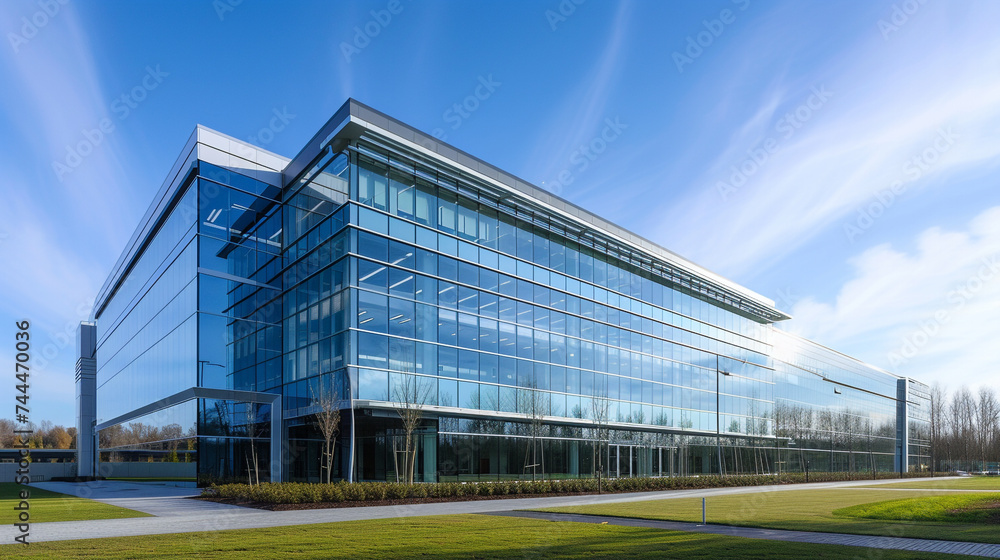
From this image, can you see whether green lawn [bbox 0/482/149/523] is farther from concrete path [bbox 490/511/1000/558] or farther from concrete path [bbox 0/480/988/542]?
concrete path [bbox 490/511/1000/558]

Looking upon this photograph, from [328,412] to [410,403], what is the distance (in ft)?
14.9

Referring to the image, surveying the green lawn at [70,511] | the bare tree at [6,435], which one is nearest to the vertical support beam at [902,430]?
the green lawn at [70,511]

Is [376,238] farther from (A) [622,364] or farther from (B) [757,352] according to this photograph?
(B) [757,352]

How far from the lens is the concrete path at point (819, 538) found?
14.0m

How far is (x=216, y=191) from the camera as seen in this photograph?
36.5 meters

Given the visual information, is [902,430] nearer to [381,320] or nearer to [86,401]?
[381,320]

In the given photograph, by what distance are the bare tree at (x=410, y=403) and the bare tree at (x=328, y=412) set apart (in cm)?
285

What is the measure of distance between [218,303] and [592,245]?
79.0 ft

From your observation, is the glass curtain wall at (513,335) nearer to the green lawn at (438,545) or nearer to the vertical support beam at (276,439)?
the vertical support beam at (276,439)

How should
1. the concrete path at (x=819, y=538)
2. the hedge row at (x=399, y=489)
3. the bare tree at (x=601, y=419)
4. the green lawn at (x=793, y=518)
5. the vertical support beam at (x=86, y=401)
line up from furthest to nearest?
the vertical support beam at (x=86, y=401) < the bare tree at (x=601, y=419) < the hedge row at (x=399, y=489) < the green lawn at (x=793, y=518) < the concrete path at (x=819, y=538)

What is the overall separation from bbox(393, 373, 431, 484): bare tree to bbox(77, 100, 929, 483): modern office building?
118 millimetres

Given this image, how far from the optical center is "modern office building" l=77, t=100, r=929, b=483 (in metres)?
33.1

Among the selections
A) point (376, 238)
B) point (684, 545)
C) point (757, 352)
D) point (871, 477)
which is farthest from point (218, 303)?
point (871, 477)

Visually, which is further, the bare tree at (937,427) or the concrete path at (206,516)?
the bare tree at (937,427)
